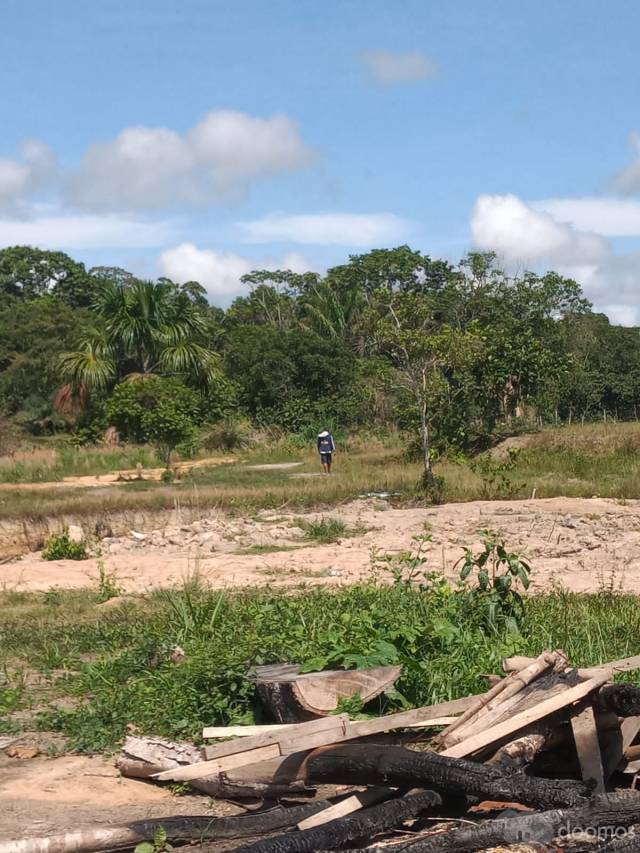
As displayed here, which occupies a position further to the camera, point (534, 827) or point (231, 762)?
point (231, 762)

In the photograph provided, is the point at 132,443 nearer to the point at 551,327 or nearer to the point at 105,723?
the point at 551,327

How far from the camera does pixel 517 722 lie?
4.38m

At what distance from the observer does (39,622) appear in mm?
8578

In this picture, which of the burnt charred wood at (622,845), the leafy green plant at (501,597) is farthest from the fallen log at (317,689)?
the leafy green plant at (501,597)

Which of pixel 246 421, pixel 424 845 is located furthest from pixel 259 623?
pixel 246 421

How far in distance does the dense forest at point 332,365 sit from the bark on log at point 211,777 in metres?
14.8

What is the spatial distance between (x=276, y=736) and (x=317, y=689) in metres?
0.62

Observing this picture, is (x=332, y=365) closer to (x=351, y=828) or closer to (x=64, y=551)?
(x=64, y=551)

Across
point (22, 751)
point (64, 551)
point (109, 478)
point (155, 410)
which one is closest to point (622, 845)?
point (22, 751)

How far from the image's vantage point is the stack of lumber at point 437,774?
392cm

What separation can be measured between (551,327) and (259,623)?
31708 millimetres

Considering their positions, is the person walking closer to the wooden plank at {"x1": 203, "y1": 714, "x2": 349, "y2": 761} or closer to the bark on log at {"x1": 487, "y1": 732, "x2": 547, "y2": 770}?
the wooden plank at {"x1": 203, "y1": 714, "x2": 349, "y2": 761}

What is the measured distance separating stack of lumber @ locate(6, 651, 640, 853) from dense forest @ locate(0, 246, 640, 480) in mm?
14925

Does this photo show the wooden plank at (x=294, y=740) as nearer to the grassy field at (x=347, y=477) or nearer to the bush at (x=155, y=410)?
the grassy field at (x=347, y=477)
